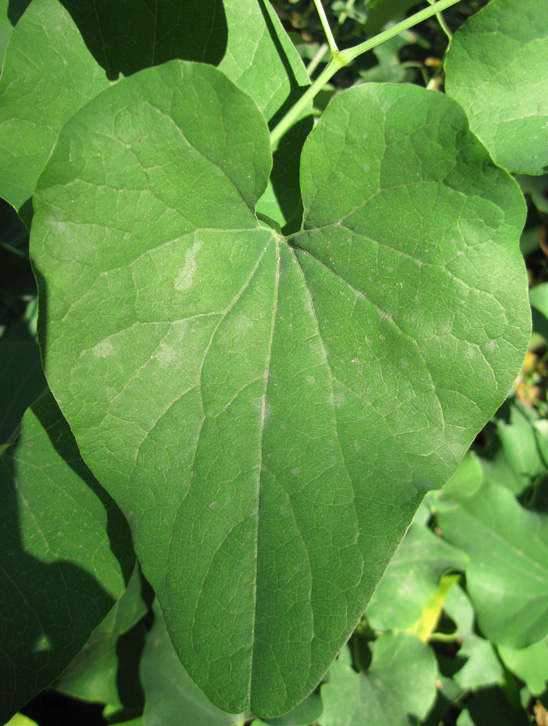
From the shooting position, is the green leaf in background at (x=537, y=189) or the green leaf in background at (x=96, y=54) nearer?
the green leaf in background at (x=96, y=54)

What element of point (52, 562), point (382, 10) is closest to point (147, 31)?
point (382, 10)

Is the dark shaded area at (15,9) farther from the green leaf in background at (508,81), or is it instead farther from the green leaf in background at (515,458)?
the green leaf in background at (515,458)

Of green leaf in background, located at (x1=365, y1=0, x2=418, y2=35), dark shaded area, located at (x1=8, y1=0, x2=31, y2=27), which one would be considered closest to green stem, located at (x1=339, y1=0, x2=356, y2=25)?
green leaf in background, located at (x1=365, y1=0, x2=418, y2=35)

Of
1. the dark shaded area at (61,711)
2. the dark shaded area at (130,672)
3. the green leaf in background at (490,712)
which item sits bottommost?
the green leaf in background at (490,712)

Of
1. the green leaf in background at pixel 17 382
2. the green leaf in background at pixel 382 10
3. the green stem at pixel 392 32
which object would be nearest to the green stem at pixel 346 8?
the green leaf in background at pixel 382 10

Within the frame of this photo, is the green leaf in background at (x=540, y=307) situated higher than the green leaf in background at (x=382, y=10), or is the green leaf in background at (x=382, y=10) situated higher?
the green leaf in background at (x=382, y=10)

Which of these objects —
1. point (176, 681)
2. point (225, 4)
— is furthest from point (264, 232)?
point (176, 681)

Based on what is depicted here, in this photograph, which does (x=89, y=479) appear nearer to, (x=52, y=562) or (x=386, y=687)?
(x=52, y=562)
